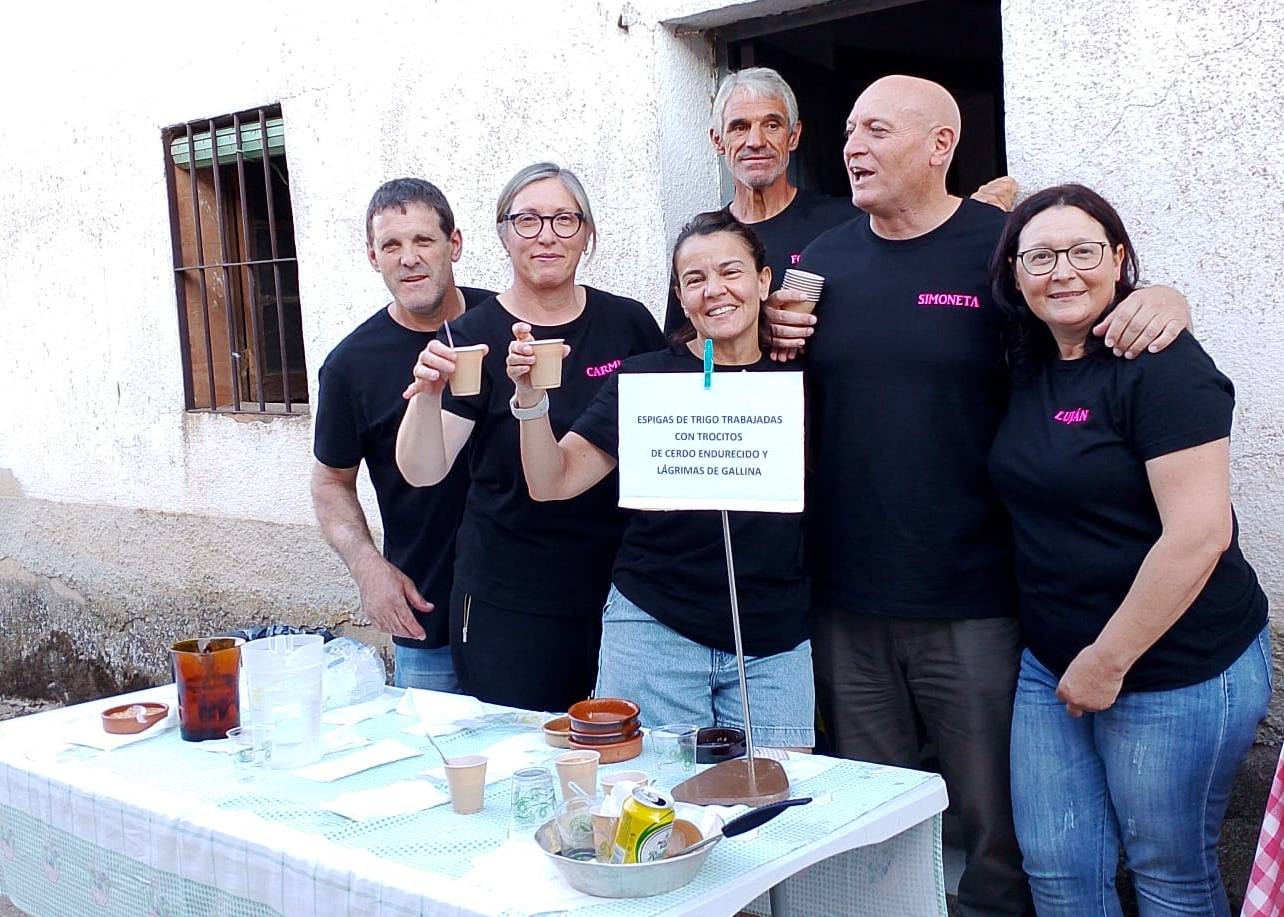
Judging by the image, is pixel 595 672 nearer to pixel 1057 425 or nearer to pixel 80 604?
pixel 1057 425

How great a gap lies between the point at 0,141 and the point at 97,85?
84 centimetres

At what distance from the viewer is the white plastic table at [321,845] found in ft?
6.32

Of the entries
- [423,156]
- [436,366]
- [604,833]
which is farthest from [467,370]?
[423,156]

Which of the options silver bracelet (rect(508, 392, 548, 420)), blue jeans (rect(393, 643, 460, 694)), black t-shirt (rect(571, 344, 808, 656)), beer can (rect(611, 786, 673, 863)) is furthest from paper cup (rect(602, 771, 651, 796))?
blue jeans (rect(393, 643, 460, 694))

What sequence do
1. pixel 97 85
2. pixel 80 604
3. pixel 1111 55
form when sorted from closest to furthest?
1. pixel 1111 55
2. pixel 97 85
3. pixel 80 604

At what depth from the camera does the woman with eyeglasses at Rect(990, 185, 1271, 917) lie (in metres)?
2.42

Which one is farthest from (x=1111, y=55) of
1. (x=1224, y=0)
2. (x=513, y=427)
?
(x=513, y=427)

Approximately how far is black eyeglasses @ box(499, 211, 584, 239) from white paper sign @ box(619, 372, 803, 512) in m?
0.79

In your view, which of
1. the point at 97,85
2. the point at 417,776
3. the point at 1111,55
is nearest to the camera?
the point at 417,776

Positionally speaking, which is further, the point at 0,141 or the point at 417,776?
the point at 0,141

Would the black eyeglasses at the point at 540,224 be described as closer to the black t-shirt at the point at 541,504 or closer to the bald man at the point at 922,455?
the black t-shirt at the point at 541,504

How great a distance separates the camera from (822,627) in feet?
10.0

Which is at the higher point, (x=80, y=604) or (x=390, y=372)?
(x=390, y=372)

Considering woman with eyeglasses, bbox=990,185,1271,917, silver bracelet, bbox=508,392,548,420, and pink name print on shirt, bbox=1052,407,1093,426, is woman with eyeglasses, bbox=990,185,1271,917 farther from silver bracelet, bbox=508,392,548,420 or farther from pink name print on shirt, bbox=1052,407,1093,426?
silver bracelet, bbox=508,392,548,420
